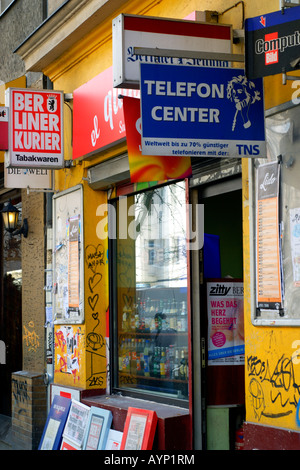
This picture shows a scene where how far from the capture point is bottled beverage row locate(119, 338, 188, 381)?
22.1 ft

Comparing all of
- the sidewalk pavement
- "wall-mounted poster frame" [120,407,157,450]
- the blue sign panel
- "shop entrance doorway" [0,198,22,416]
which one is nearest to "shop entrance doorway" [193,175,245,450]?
"wall-mounted poster frame" [120,407,157,450]

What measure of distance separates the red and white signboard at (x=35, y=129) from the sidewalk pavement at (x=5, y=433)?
3870 mm

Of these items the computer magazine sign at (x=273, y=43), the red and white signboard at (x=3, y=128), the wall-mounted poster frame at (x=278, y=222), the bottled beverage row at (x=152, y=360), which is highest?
the red and white signboard at (x=3, y=128)

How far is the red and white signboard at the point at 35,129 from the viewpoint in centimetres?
783

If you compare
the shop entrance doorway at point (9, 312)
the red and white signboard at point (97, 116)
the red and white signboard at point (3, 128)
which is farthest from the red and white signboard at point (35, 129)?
the shop entrance doorway at point (9, 312)

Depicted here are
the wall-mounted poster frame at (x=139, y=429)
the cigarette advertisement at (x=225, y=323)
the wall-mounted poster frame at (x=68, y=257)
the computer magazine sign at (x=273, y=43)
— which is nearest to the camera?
the computer magazine sign at (x=273, y=43)

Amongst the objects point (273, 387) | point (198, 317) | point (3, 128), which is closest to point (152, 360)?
point (198, 317)

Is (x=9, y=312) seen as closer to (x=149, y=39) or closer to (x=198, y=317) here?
(x=198, y=317)

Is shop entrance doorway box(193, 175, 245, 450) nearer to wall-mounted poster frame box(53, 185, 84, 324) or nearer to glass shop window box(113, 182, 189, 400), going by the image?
glass shop window box(113, 182, 189, 400)

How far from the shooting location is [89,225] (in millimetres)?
8125

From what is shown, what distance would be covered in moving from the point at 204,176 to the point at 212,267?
1041 mm

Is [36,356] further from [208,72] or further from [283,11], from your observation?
[283,11]

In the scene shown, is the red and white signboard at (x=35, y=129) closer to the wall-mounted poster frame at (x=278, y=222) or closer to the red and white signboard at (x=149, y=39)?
the red and white signboard at (x=149, y=39)
